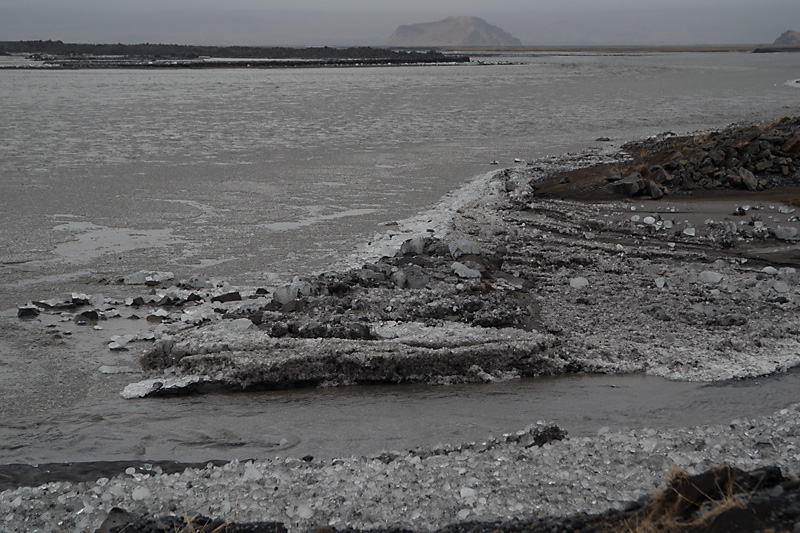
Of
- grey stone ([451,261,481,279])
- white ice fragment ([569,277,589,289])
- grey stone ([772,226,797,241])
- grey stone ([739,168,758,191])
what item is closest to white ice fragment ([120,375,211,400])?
grey stone ([451,261,481,279])

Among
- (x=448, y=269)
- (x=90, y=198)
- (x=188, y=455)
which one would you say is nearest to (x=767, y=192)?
(x=448, y=269)

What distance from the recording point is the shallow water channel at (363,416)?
4.22 metres

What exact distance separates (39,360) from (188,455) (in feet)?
6.81

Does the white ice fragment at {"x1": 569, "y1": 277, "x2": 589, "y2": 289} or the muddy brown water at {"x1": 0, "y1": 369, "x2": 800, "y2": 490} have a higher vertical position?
the white ice fragment at {"x1": 569, "y1": 277, "x2": 589, "y2": 289}

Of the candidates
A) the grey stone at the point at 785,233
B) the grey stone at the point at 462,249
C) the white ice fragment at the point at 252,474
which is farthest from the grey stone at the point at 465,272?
the grey stone at the point at 785,233

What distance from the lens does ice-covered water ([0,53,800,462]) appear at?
5953 mm

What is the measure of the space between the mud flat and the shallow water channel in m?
0.17

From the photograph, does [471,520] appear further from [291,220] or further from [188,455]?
[291,220]

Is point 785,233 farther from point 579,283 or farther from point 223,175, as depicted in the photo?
point 223,175

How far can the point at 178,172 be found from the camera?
1380 centimetres

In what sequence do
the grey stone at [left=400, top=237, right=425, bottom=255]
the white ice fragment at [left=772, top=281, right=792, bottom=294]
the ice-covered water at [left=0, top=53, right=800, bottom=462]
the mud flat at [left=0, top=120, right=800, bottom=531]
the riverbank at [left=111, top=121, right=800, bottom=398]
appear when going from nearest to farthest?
1. the mud flat at [left=0, top=120, right=800, bottom=531]
2. the riverbank at [left=111, top=121, right=800, bottom=398]
3. the ice-covered water at [left=0, top=53, right=800, bottom=462]
4. the white ice fragment at [left=772, top=281, right=792, bottom=294]
5. the grey stone at [left=400, top=237, right=425, bottom=255]

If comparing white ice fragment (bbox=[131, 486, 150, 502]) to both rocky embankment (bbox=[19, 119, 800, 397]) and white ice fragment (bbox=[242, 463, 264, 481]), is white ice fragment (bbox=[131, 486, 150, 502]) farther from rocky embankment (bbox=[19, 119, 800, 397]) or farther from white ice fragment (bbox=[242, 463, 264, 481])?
rocky embankment (bbox=[19, 119, 800, 397])

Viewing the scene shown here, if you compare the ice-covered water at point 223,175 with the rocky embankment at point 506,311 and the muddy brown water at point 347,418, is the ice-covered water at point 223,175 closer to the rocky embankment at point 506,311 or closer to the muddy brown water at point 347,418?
the muddy brown water at point 347,418

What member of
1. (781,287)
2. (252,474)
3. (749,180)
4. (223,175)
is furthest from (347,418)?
(223,175)
